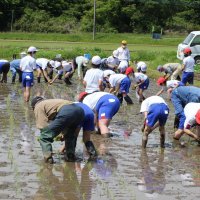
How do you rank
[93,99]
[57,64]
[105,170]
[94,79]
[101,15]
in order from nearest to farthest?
1. [105,170]
2. [93,99]
3. [94,79]
4. [57,64]
5. [101,15]

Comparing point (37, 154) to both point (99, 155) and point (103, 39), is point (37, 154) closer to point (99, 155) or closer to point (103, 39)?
point (99, 155)

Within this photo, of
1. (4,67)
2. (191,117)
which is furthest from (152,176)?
(4,67)

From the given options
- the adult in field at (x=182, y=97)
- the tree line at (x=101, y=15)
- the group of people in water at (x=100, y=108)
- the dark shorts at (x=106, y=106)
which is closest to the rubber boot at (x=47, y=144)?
the group of people in water at (x=100, y=108)

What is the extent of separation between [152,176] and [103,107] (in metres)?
2.69

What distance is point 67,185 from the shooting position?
7.07 meters

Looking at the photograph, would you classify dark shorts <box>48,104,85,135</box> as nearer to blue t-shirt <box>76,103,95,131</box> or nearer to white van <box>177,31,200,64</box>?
blue t-shirt <box>76,103,95,131</box>

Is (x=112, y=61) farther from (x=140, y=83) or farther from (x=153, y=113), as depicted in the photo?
(x=153, y=113)

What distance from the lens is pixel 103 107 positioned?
10.1 metres

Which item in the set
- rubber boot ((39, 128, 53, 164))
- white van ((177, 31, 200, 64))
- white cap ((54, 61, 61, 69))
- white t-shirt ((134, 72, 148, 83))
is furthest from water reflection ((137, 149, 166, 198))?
white van ((177, 31, 200, 64))

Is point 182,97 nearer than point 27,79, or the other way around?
point 182,97

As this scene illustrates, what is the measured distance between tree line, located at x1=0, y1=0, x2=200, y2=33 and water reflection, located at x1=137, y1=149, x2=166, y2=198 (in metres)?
51.0

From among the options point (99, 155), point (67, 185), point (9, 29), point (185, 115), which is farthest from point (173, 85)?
point (9, 29)

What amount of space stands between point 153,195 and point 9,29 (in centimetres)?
5371

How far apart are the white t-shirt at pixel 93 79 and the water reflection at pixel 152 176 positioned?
2.66 m
